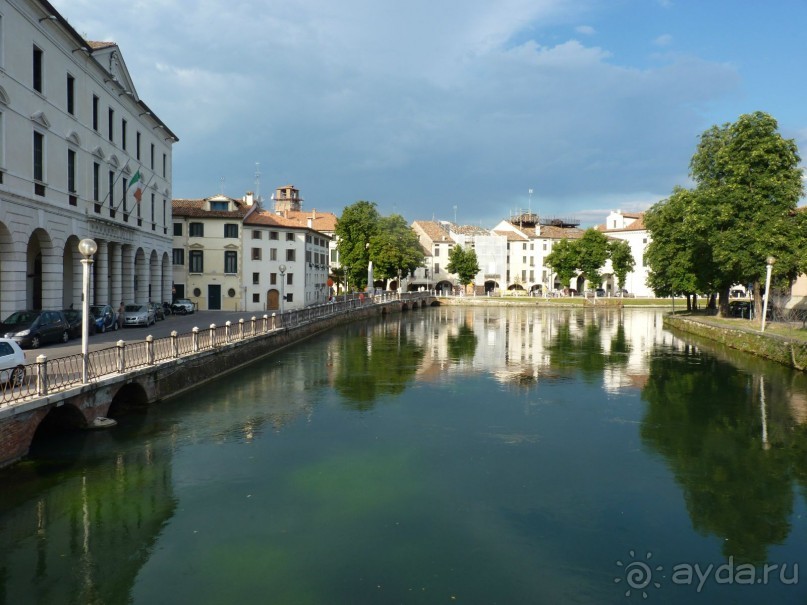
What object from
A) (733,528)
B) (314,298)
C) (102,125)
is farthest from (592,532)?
(314,298)

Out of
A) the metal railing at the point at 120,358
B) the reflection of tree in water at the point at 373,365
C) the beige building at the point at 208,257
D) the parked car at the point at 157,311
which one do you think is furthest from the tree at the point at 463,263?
the parked car at the point at 157,311

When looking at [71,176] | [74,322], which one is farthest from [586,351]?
[71,176]

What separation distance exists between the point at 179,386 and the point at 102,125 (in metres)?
21.0

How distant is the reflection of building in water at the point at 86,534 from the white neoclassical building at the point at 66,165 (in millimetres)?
16398

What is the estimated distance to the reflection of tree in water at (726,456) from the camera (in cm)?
1188

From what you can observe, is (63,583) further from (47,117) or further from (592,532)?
(47,117)

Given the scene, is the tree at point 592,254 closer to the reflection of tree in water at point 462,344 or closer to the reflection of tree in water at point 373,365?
the reflection of tree in water at point 462,344

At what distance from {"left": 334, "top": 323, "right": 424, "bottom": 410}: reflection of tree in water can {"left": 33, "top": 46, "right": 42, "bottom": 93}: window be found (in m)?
19.5

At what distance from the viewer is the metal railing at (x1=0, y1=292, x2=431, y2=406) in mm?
13891

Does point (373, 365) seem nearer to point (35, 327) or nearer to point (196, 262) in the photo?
point (35, 327)

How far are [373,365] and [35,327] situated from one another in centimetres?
1623

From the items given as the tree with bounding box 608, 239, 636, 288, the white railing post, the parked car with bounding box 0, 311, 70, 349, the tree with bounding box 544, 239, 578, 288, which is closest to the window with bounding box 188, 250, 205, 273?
the parked car with bounding box 0, 311, 70, 349

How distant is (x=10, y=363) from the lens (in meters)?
14.9

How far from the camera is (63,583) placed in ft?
30.6
